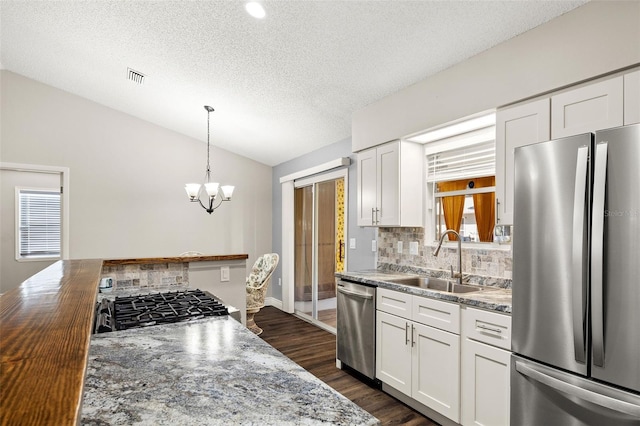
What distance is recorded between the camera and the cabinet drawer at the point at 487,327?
6.30ft

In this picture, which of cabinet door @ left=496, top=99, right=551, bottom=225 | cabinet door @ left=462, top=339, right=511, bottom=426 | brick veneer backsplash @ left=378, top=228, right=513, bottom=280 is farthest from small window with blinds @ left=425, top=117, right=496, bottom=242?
cabinet door @ left=462, top=339, right=511, bottom=426

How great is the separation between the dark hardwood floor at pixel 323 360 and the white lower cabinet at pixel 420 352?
139mm

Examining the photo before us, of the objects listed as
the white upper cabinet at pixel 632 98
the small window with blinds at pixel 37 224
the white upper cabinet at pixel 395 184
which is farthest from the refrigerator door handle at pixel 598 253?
the small window with blinds at pixel 37 224

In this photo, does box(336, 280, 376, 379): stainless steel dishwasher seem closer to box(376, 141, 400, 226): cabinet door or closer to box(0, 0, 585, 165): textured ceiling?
box(376, 141, 400, 226): cabinet door

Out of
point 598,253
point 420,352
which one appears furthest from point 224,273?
point 598,253

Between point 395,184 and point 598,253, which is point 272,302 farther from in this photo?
point 598,253

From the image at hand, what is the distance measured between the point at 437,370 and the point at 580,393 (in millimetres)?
939

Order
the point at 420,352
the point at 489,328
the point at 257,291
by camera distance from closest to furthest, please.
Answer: the point at 489,328 → the point at 420,352 → the point at 257,291

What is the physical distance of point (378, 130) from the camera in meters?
3.28

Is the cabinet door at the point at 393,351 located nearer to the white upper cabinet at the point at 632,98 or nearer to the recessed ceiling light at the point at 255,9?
the white upper cabinet at the point at 632,98

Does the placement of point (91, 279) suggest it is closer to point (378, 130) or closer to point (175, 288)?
point (175, 288)

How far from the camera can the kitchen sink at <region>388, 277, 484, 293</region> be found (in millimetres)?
2640

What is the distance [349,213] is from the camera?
4242mm

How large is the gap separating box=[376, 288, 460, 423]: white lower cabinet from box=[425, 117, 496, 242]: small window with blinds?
0.83m
